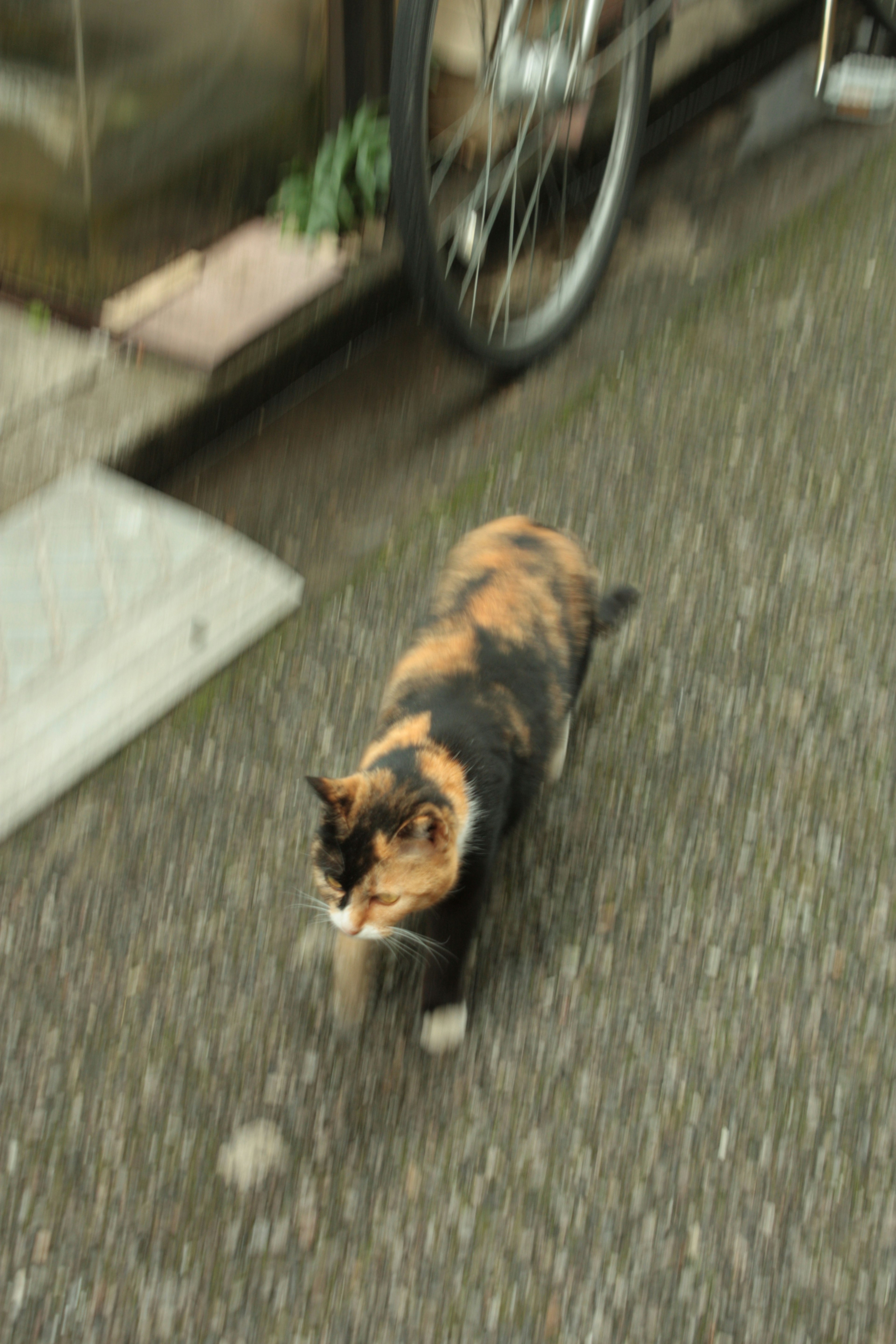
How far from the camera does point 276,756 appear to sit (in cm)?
213

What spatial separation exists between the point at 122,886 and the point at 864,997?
3.98ft

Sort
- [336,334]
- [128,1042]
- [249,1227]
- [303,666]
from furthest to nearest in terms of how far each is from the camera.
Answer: [336,334]
[303,666]
[128,1042]
[249,1227]

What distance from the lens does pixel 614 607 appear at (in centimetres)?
218

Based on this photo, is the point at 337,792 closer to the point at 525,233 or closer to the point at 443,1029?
the point at 443,1029

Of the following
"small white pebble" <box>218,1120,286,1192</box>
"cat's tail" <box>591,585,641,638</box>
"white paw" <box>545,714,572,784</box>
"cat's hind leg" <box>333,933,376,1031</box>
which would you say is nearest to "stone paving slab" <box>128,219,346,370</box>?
"cat's tail" <box>591,585,641,638</box>

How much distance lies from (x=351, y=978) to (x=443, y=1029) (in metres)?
0.17

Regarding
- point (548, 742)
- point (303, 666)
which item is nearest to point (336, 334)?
point (303, 666)

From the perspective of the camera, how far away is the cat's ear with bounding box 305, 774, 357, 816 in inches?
57.0

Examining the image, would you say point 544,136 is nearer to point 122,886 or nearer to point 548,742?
point 548,742

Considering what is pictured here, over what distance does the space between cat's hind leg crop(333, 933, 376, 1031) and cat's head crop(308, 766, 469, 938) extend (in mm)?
241

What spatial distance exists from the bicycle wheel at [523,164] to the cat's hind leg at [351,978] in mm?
1361

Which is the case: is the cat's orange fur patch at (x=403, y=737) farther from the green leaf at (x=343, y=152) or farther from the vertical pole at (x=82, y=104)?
the green leaf at (x=343, y=152)

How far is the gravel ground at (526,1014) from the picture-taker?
5.15 ft

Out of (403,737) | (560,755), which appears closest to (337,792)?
(403,737)
